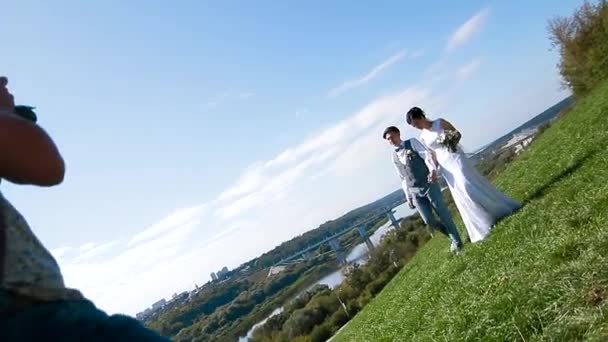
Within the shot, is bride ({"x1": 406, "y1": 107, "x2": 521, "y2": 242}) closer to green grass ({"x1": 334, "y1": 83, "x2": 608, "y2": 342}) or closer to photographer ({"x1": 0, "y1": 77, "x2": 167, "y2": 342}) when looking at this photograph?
green grass ({"x1": 334, "y1": 83, "x2": 608, "y2": 342})

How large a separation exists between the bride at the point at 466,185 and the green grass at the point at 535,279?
2.04 ft

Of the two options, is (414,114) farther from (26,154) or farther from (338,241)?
(338,241)

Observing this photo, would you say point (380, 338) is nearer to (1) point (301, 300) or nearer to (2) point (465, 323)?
(2) point (465, 323)

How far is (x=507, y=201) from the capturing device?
10258 millimetres

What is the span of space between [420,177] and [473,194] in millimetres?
1527

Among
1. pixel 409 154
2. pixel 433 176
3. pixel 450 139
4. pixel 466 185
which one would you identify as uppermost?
pixel 409 154

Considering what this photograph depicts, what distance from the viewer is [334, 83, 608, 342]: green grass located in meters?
4.41

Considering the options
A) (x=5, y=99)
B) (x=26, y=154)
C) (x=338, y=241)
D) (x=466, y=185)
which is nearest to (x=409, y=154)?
(x=466, y=185)

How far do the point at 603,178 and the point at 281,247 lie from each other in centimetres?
13627

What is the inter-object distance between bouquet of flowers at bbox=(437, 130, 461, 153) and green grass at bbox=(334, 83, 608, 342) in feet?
5.17

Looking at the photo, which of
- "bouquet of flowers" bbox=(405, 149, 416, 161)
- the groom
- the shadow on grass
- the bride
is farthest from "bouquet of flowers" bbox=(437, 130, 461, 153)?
the shadow on grass

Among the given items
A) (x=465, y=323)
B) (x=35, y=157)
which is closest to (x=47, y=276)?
(x=35, y=157)

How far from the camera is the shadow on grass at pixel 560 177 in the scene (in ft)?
33.4

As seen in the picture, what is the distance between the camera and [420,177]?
1166cm
